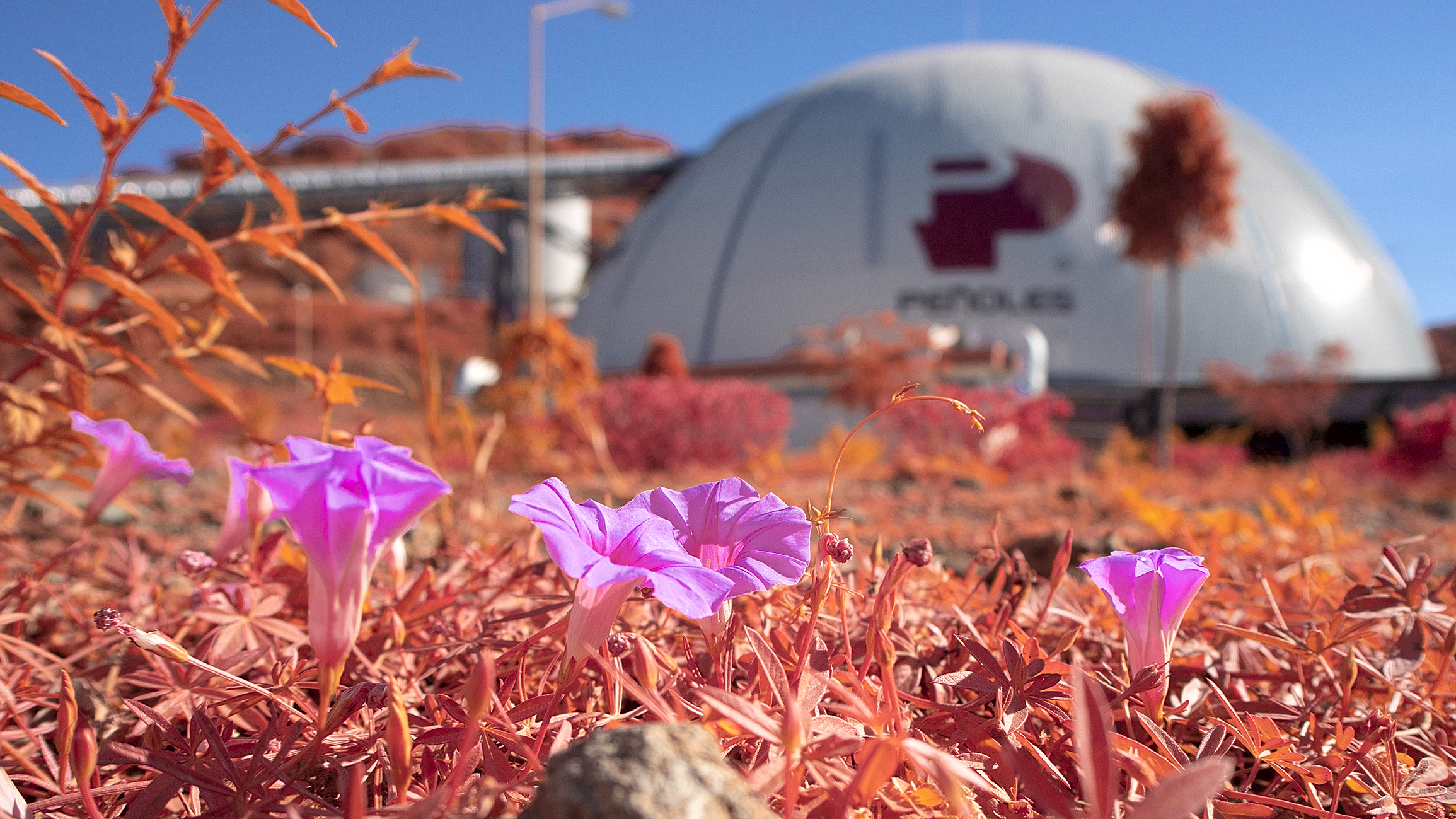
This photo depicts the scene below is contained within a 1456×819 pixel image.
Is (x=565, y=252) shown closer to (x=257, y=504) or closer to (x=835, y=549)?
(x=257, y=504)

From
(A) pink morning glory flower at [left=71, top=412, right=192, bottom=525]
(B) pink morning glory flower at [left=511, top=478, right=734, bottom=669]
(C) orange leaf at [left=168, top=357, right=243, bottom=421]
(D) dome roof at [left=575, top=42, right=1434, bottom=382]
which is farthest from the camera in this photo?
(D) dome roof at [left=575, top=42, right=1434, bottom=382]

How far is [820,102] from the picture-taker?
21.6 m

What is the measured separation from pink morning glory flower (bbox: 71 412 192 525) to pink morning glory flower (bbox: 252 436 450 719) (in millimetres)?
399

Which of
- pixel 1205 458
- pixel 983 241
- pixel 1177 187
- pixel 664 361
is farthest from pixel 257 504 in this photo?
pixel 983 241

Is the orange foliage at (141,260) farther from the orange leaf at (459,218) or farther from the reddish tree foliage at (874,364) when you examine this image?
the reddish tree foliage at (874,364)

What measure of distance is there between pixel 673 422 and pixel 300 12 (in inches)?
227

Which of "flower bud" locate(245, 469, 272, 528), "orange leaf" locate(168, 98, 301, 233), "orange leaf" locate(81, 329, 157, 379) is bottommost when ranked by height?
"flower bud" locate(245, 469, 272, 528)

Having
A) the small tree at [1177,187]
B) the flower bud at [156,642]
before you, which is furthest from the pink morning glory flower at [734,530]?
the small tree at [1177,187]

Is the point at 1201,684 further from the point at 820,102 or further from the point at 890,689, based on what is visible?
the point at 820,102

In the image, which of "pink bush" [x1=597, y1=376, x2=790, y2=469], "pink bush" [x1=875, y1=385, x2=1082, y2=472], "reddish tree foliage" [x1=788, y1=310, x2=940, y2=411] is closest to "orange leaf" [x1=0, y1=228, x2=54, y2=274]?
"pink bush" [x1=597, y1=376, x2=790, y2=469]

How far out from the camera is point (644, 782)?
38cm

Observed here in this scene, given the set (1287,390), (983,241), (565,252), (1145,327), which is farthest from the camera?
(565,252)

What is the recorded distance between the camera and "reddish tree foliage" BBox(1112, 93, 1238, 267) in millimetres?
10938

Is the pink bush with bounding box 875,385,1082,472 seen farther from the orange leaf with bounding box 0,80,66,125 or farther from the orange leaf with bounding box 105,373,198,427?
the orange leaf with bounding box 0,80,66,125
